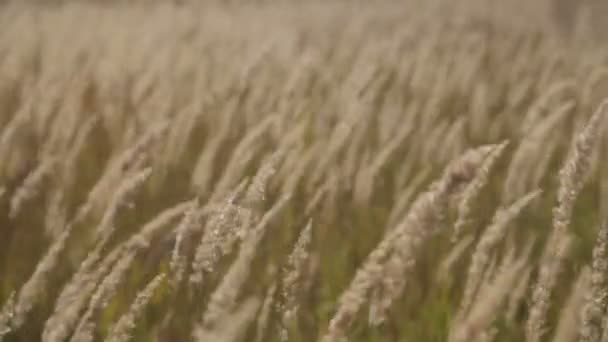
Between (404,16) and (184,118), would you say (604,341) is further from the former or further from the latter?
(404,16)

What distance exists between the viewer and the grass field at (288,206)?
97cm

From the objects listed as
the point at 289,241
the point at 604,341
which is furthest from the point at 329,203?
the point at 604,341

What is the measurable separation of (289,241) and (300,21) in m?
5.41

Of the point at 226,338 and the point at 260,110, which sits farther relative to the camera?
the point at 260,110

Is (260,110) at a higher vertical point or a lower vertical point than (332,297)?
higher

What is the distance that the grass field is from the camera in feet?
3.18

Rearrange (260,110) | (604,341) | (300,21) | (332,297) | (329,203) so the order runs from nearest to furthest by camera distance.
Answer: (604,341) < (332,297) < (329,203) < (260,110) < (300,21)

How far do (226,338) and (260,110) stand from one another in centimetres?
191

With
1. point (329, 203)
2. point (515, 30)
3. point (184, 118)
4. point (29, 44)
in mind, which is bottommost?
point (329, 203)

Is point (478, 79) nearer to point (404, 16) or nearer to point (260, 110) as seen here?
point (260, 110)

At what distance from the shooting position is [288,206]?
196 cm

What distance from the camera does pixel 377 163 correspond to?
1.51 meters

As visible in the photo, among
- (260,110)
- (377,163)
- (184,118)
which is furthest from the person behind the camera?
(260,110)

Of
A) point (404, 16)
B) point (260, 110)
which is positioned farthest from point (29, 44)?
point (404, 16)
